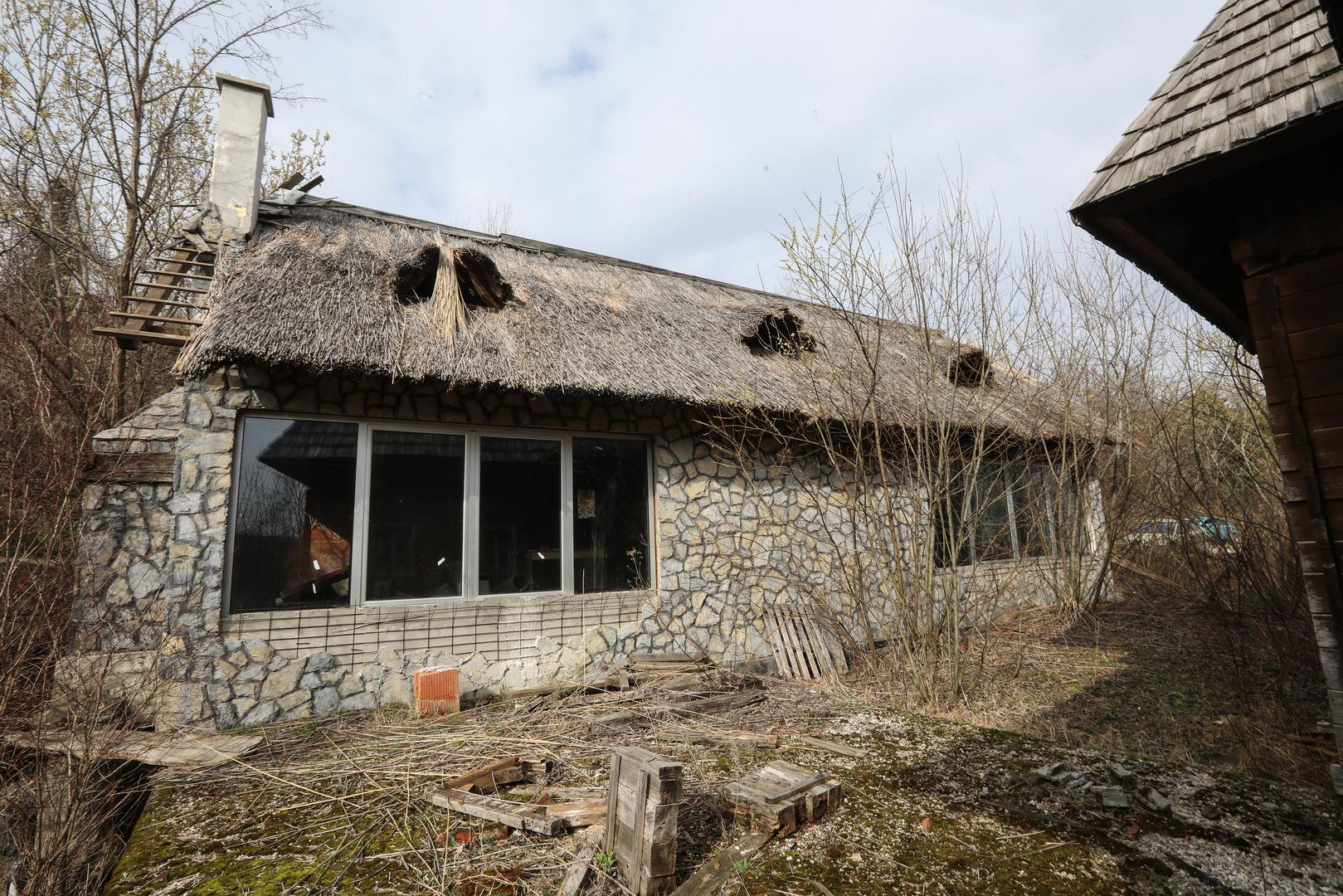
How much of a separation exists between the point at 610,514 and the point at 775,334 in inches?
128

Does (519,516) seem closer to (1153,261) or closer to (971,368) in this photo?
(1153,261)

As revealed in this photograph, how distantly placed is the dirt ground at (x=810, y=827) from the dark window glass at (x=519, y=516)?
4.91 feet

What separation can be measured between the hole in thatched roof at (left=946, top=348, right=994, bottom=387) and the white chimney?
21.7 ft

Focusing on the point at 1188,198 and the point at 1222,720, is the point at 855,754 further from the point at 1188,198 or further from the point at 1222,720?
the point at 1188,198

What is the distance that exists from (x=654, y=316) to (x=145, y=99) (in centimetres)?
761

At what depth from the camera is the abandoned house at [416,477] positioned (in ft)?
15.1

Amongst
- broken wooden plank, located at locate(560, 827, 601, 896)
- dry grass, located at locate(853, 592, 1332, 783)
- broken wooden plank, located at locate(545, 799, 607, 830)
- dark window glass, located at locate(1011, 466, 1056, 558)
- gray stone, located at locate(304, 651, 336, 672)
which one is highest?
dark window glass, located at locate(1011, 466, 1056, 558)

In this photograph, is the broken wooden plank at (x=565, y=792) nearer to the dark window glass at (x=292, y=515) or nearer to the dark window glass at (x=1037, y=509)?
the dark window glass at (x=292, y=515)

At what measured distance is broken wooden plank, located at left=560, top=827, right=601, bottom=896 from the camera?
236 centimetres

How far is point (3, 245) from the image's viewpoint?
26.6ft

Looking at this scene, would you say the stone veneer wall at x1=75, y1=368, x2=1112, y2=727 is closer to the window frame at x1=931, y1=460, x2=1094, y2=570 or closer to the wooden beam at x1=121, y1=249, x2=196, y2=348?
the wooden beam at x1=121, y1=249, x2=196, y2=348

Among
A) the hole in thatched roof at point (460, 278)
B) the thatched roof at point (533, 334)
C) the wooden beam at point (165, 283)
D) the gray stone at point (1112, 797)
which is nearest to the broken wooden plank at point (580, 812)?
the gray stone at point (1112, 797)

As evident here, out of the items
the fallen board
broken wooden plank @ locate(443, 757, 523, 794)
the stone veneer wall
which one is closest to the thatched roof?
the stone veneer wall

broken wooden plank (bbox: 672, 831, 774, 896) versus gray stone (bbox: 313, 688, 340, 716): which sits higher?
gray stone (bbox: 313, 688, 340, 716)
